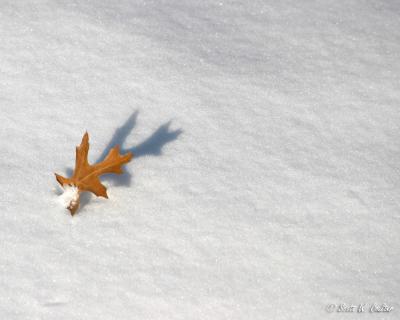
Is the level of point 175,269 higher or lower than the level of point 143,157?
lower

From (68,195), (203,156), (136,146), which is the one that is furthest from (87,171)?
(203,156)

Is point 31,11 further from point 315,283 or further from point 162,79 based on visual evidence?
point 315,283

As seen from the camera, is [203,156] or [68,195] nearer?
[68,195]

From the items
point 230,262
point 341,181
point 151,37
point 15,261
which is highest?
point 151,37

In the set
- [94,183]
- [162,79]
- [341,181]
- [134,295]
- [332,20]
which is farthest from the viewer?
[332,20]

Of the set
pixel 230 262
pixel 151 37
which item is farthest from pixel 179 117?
pixel 230 262

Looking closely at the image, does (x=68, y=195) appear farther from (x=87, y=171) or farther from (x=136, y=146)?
(x=136, y=146)
